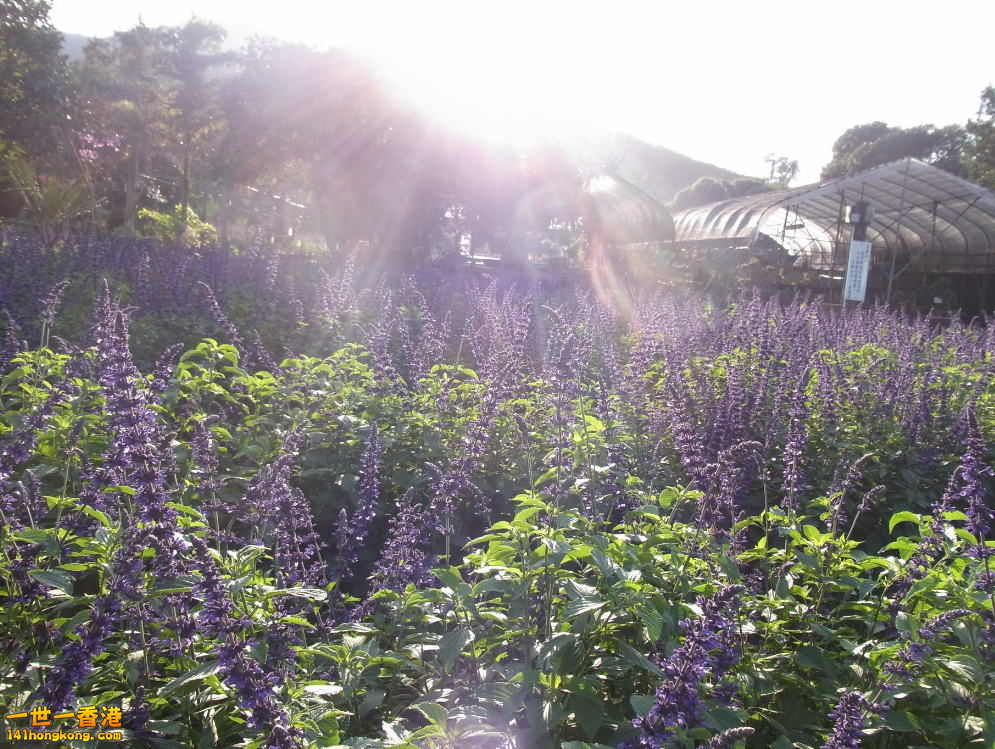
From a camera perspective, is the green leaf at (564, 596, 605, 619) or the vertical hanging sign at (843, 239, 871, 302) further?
the vertical hanging sign at (843, 239, 871, 302)

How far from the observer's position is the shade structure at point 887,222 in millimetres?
18859

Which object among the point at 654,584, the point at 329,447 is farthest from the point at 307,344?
the point at 654,584

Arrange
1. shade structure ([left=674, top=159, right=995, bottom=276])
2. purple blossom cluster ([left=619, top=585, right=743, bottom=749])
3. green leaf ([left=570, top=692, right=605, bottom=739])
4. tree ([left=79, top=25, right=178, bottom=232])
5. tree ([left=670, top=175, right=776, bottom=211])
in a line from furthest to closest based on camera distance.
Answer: tree ([left=670, top=175, right=776, bottom=211])
tree ([left=79, top=25, right=178, bottom=232])
shade structure ([left=674, top=159, right=995, bottom=276])
green leaf ([left=570, top=692, right=605, bottom=739])
purple blossom cluster ([left=619, top=585, right=743, bottom=749])

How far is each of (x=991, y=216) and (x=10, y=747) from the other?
82.8 ft

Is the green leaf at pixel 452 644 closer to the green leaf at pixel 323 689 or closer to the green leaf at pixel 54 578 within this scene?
the green leaf at pixel 323 689

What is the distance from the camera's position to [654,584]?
2420mm

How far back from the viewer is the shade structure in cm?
1886

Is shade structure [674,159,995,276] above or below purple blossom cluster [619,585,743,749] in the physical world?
above

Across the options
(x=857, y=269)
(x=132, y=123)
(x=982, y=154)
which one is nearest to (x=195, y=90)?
(x=132, y=123)

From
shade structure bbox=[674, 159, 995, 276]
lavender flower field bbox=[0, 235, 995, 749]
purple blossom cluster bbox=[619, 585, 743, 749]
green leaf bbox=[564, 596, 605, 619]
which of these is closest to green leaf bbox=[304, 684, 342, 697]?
lavender flower field bbox=[0, 235, 995, 749]

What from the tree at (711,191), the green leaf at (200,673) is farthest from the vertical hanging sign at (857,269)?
the tree at (711,191)

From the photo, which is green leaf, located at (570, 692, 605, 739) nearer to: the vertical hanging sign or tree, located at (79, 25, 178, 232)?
the vertical hanging sign

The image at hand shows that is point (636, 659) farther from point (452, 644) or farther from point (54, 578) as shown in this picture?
point (54, 578)

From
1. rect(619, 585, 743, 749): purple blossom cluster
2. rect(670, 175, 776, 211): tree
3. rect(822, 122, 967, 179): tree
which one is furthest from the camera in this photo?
rect(670, 175, 776, 211): tree
